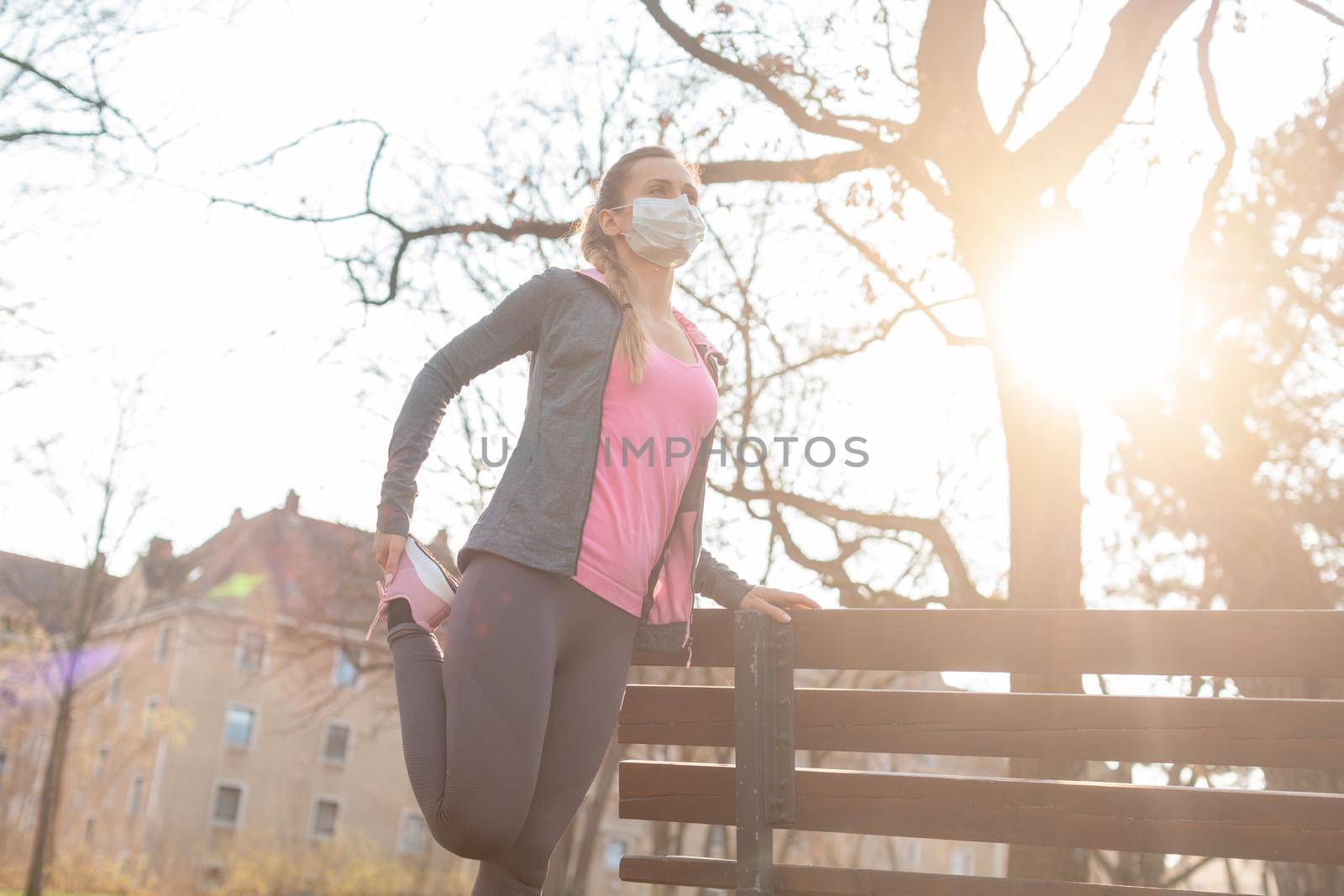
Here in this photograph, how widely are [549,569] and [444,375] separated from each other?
60cm

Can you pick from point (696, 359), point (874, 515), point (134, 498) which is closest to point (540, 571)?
point (696, 359)

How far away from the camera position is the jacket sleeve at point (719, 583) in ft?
10.7

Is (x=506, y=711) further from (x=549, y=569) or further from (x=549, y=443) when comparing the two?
(x=549, y=443)

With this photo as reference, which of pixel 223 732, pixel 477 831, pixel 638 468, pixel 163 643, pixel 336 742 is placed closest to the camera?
pixel 477 831

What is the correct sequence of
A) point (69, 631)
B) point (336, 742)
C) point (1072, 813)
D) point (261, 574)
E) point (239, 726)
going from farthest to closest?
point (261, 574) < point (336, 742) < point (239, 726) < point (69, 631) < point (1072, 813)

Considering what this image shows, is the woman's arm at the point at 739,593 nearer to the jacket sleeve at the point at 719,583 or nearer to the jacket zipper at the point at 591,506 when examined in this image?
the jacket sleeve at the point at 719,583

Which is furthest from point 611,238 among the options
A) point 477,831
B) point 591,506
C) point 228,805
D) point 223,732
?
point 223,732

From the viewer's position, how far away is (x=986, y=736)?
293 cm

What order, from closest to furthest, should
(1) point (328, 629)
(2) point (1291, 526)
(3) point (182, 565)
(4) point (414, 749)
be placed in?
(4) point (414, 749) → (2) point (1291, 526) → (1) point (328, 629) → (3) point (182, 565)

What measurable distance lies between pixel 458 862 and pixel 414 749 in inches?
1290

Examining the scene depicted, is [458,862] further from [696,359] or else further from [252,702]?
[696,359]

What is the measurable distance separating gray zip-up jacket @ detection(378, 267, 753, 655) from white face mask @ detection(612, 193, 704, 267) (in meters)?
0.29

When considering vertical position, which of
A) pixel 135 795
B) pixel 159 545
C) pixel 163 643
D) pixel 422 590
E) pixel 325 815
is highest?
pixel 159 545

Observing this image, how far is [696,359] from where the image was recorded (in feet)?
10.7
